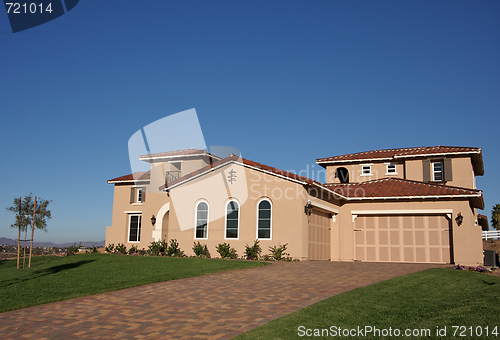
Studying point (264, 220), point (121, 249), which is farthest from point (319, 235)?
point (121, 249)

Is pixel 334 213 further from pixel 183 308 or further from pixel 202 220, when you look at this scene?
pixel 183 308

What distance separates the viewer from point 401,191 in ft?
73.8

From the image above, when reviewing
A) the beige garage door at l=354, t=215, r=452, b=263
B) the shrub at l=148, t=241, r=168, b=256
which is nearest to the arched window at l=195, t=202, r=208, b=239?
the shrub at l=148, t=241, r=168, b=256

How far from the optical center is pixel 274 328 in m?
6.91

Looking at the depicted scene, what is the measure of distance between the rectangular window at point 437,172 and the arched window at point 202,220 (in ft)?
50.3

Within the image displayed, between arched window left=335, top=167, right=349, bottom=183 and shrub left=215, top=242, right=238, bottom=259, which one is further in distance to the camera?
arched window left=335, top=167, right=349, bottom=183

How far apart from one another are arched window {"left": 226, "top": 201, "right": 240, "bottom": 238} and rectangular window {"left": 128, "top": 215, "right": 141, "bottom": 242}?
11.0 metres

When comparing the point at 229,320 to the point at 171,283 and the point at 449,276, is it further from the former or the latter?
the point at 449,276

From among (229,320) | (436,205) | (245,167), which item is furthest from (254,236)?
(229,320)

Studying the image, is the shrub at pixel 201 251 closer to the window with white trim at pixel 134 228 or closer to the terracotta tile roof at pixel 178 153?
the terracotta tile roof at pixel 178 153

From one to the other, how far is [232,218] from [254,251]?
2.17 m

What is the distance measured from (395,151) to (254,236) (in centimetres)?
1377

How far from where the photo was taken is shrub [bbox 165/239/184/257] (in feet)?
72.1

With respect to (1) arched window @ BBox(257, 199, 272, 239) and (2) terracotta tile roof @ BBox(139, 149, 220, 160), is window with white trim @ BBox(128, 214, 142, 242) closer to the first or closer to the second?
(2) terracotta tile roof @ BBox(139, 149, 220, 160)
